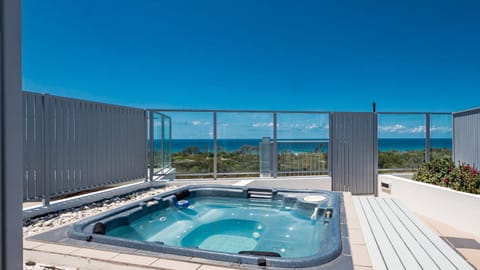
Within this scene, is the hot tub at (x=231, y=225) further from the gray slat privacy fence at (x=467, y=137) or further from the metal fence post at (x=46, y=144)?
the gray slat privacy fence at (x=467, y=137)

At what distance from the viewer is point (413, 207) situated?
518cm

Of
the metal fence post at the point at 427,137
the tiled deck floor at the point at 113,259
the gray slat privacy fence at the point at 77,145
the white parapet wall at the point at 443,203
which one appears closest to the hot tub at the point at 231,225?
the tiled deck floor at the point at 113,259

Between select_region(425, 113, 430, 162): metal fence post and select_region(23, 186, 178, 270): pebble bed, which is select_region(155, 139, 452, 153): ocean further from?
select_region(23, 186, 178, 270): pebble bed

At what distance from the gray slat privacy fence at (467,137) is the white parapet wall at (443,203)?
1.32 meters

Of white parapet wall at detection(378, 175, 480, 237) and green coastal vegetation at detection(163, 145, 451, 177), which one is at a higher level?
green coastal vegetation at detection(163, 145, 451, 177)

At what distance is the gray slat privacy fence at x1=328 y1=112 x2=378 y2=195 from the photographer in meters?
6.59

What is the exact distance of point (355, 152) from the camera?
663cm

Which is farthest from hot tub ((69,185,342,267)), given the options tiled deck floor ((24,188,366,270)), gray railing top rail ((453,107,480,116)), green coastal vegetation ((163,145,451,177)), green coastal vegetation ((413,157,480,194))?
gray railing top rail ((453,107,480,116))

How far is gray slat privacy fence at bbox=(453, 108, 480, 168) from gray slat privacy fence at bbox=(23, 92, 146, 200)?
22.0 ft

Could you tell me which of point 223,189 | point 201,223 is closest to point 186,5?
point 223,189

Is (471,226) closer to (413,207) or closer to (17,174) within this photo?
(413,207)

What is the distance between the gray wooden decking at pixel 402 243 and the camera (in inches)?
86.6

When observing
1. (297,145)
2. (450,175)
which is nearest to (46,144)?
(297,145)

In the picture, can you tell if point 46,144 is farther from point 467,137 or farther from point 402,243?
point 467,137
